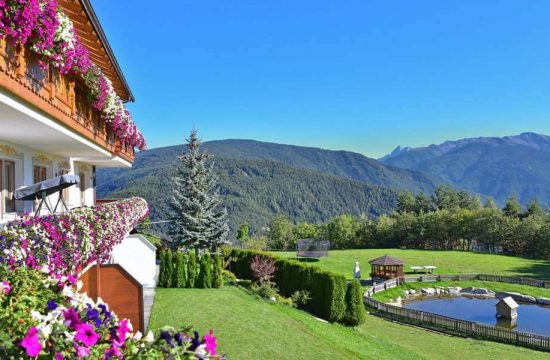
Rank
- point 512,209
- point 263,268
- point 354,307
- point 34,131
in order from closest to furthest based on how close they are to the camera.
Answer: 1. point 34,131
2. point 354,307
3. point 263,268
4. point 512,209

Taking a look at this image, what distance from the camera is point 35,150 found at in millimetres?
10836

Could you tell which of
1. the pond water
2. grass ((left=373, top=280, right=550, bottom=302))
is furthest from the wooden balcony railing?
grass ((left=373, top=280, right=550, bottom=302))

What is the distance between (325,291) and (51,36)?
18.9m

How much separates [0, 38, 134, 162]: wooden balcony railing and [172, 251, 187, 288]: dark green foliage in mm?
10300

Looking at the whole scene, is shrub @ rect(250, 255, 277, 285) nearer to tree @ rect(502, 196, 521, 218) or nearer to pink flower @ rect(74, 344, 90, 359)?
pink flower @ rect(74, 344, 90, 359)

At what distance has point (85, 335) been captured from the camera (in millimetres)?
2184

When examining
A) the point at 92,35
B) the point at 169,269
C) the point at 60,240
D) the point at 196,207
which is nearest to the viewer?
the point at 60,240

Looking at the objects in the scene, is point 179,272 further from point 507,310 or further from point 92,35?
point 507,310

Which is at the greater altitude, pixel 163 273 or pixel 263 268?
pixel 163 273

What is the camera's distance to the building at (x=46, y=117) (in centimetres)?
551

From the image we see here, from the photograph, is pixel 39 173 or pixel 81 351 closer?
pixel 81 351

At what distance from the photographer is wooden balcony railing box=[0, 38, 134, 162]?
5.14 m

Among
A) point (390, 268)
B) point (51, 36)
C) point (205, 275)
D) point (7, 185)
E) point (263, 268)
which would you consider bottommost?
point (390, 268)

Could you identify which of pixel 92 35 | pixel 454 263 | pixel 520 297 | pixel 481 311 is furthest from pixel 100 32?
pixel 454 263
